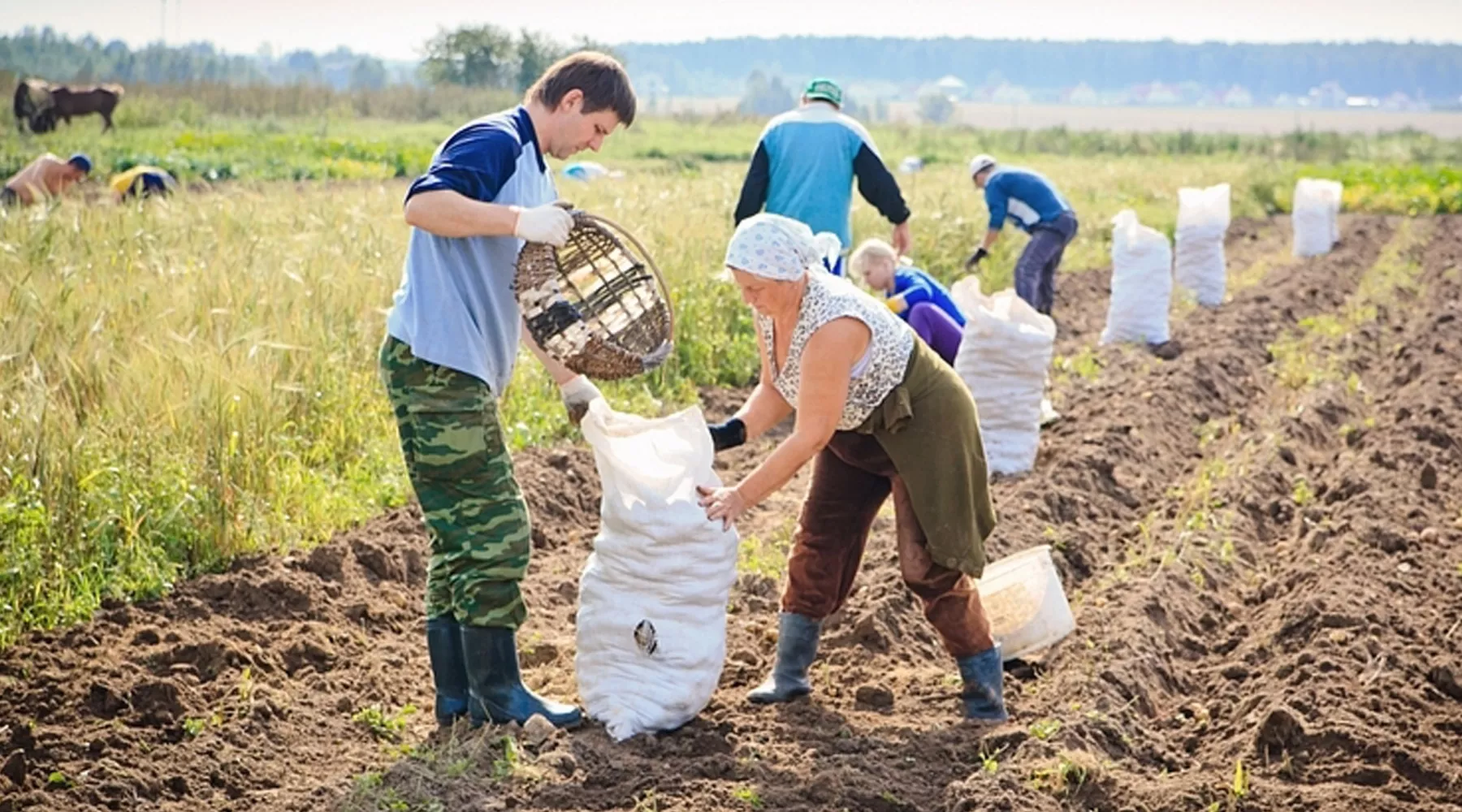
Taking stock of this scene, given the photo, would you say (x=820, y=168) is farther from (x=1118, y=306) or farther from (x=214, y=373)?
(x=1118, y=306)

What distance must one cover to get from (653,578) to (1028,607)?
1.38 metres

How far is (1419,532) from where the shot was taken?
6457 millimetres

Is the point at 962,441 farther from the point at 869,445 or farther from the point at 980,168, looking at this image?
the point at 980,168

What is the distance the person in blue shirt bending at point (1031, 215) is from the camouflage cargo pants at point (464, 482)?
23.4 feet

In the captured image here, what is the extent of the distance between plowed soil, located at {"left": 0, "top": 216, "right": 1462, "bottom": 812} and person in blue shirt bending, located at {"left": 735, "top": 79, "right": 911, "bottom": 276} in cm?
130

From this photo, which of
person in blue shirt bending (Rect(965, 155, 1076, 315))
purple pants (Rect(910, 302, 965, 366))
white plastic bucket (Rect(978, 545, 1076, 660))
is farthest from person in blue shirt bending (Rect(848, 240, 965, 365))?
person in blue shirt bending (Rect(965, 155, 1076, 315))

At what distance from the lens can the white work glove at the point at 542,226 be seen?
3.74m

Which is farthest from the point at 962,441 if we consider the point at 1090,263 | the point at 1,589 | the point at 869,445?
the point at 1090,263

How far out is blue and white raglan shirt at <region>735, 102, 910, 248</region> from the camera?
282 inches

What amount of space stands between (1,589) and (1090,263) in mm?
A: 13626

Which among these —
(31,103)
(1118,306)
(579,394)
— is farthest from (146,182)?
(31,103)

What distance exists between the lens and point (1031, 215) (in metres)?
10.7

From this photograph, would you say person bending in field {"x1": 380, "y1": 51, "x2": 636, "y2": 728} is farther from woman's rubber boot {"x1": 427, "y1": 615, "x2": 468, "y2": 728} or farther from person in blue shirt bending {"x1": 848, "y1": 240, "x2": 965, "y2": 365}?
person in blue shirt bending {"x1": 848, "y1": 240, "x2": 965, "y2": 365}

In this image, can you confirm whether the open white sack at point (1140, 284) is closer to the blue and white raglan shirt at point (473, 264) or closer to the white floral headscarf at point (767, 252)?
the white floral headscarf at point (767, 252)
